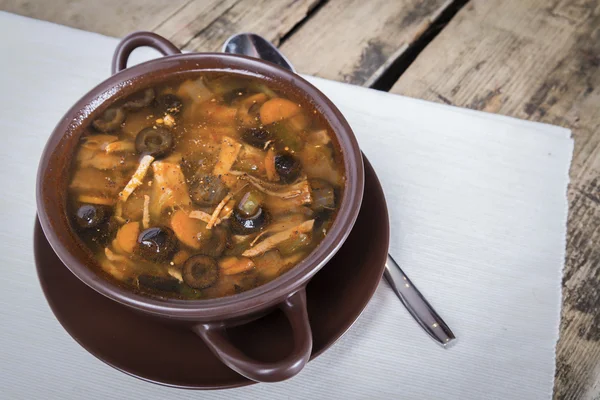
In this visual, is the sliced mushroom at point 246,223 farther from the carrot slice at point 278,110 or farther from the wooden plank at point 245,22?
the wooden plank at point 245,22

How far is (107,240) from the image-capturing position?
1.20m

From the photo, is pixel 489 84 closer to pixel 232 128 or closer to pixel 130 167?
pixel 232 128

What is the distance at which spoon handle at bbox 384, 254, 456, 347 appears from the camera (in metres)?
1.38

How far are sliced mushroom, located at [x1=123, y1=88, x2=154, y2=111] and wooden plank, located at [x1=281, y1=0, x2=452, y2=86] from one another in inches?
26.5

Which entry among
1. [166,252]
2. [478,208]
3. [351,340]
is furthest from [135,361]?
[478,208]

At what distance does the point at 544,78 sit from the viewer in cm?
195

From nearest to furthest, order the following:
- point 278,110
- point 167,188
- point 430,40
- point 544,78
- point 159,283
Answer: point 159,283 → point 167,188 → point 278,110 → point 544,78 → point 430,40

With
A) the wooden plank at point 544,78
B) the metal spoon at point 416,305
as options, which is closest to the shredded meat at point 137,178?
the metal spoon at point 416,305

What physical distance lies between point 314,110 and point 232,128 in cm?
20

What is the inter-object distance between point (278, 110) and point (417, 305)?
592mm

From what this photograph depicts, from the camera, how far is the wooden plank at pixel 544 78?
164cm

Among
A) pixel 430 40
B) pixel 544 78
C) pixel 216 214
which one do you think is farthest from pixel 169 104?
pixel 544 78

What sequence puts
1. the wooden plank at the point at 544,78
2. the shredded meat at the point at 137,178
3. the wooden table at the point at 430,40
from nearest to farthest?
1. the shredded meat at the point at 137,178
2. the wooden plank at the point at 544,78
3. the wooden table at the point at 430,40

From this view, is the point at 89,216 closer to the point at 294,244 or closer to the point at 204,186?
the point at 204,186
